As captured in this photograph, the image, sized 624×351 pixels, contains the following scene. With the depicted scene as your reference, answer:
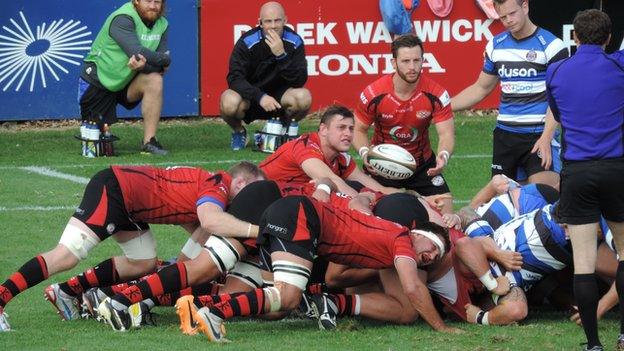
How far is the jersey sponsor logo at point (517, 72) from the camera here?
11219mm

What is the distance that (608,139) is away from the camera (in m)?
7.72

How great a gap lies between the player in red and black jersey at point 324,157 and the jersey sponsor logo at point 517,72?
1516 mm

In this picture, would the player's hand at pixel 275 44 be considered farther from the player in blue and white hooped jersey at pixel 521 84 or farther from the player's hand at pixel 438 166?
the player's hand at pixel 438 166

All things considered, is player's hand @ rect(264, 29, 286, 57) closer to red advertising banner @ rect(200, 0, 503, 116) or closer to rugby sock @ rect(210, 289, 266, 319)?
red advertising banner @ rect(200, 0, 503, 116)

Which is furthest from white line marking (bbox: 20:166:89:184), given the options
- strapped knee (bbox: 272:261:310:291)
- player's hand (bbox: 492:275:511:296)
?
player's hand (bbox: 492:275:511:296)

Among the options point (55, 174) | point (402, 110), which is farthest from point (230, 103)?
point (402, 110)

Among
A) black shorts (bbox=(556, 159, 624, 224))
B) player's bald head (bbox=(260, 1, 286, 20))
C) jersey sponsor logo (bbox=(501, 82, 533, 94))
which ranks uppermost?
player's bald head (bbox=(260, 1, 286, 20))

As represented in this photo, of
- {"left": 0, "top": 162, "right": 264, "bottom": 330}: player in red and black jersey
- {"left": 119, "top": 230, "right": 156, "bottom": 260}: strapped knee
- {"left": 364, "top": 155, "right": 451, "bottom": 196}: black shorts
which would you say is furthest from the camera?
{"left": 364, "top": 155, "right": 451, "bottom": 196}: black shorts

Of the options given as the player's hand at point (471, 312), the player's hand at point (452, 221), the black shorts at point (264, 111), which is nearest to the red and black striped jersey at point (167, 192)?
the player's hand at point (452, 221)

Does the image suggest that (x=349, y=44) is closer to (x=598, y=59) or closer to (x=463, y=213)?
(x=463, y=213)

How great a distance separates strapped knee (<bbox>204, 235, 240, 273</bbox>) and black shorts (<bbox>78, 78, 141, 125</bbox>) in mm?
6859

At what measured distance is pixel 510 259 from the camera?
28.8 ft

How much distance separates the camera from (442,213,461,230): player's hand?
30.4 ft

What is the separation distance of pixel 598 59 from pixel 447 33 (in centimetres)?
964
